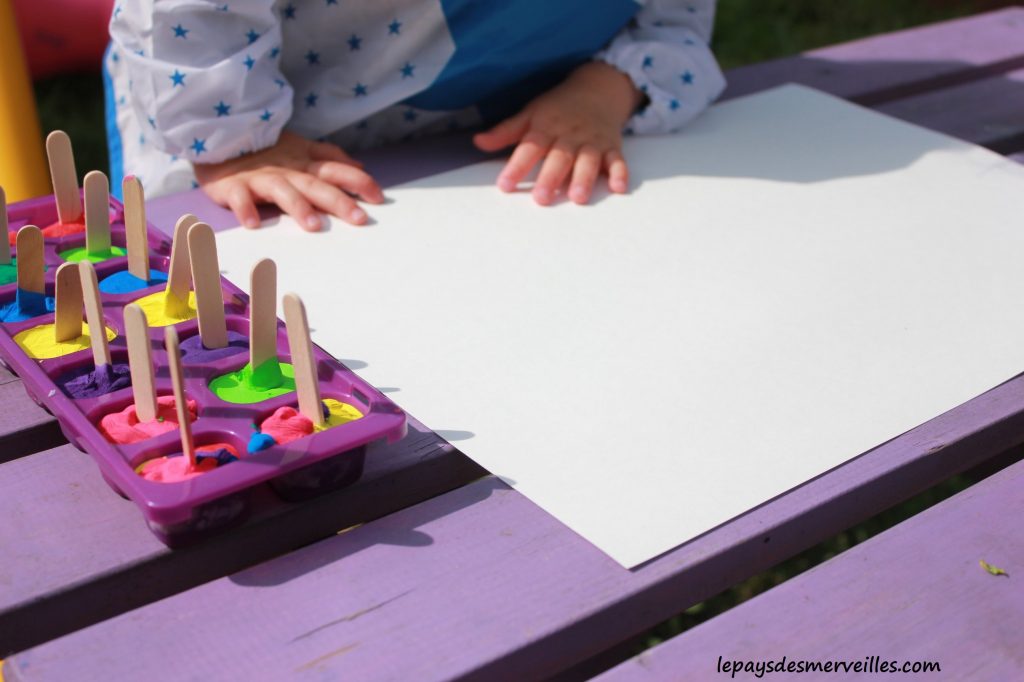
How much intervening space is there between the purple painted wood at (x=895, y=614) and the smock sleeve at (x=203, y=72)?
525 mm

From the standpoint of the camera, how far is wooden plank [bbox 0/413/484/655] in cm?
42

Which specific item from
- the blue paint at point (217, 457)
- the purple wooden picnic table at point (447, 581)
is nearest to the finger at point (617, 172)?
the purple wooden picnic table at point (447, 581)

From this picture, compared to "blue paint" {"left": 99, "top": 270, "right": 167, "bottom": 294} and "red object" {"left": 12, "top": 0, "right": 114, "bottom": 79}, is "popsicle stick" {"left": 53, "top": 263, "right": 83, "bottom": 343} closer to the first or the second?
"blue paint" {"left": 99, "top": 270, "right": 167, "bottom": 294}

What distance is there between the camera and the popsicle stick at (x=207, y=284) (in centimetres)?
49

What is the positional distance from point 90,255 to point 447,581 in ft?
1.04

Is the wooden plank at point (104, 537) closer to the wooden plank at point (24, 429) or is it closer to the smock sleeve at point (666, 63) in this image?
the wooden plank at point (24, 429)

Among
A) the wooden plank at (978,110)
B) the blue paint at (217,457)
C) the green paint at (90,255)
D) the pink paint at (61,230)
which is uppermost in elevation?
the pink paint at (61,230)

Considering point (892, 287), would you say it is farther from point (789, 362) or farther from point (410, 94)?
point (410, 94)

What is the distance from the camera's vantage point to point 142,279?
0.59 m

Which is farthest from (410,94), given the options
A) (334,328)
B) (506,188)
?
(334,328)

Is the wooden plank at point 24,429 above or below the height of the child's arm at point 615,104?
below

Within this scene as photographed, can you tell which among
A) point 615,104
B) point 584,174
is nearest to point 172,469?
point 584,174

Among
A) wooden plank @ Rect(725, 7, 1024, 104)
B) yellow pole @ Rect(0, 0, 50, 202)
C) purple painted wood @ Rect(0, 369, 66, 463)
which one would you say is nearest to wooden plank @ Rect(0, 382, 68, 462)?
purple painted wood @ Rect(0, 369, 66, 463)

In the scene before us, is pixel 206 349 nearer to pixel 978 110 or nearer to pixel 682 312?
pixel 682 312
